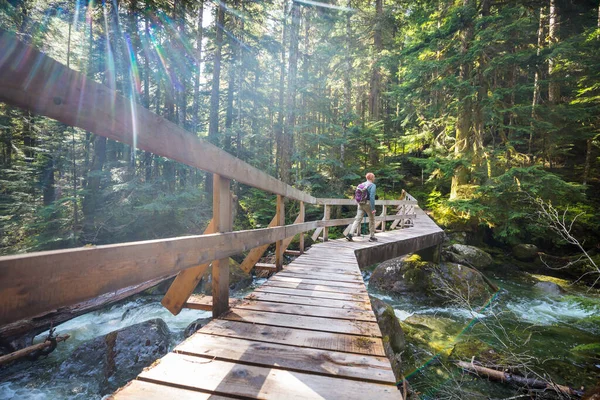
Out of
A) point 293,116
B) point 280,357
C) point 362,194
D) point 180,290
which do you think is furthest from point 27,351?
point 293,116

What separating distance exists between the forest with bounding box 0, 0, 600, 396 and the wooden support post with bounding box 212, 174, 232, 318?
9168mm

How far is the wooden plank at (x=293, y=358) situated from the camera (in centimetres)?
167

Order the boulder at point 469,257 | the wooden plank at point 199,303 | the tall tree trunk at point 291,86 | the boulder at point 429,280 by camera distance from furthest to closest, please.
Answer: the tall tree trunk at point 291,86
the boulder at point 469,257
the boulder at point 429,280
the wooden plank at point 199,303

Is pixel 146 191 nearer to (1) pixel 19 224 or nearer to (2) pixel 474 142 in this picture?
(1) pixel 19 224

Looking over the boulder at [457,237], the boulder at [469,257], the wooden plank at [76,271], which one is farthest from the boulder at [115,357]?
the boulder at [457,237]

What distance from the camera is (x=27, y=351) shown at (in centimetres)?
525

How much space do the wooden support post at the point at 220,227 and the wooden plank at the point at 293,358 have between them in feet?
1.50

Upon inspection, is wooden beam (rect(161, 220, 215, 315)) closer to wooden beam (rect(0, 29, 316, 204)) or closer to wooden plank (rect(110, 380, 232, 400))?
wooden plank (rect(110, 380, 232, 400))

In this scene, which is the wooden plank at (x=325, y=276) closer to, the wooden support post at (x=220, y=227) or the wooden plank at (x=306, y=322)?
the wooden plank at (x=306, y=322)

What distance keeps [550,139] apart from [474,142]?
3046mm

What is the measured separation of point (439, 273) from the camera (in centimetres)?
840

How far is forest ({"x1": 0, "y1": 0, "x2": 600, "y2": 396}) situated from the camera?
10430mm

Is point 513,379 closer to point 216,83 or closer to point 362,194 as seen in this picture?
point 362,194

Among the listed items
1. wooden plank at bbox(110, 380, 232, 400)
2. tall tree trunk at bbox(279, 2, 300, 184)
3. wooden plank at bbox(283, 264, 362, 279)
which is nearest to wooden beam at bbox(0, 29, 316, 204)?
wooden plank at bbox(110, 380, 232, 400)
